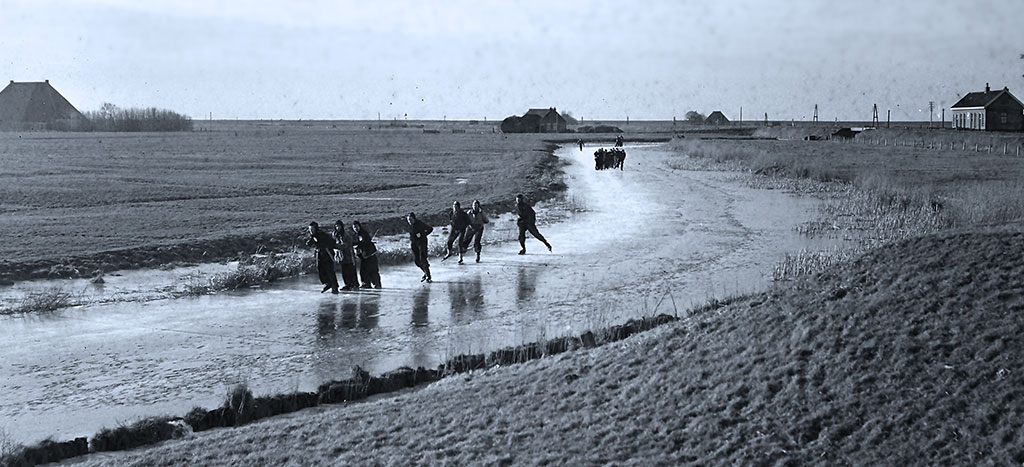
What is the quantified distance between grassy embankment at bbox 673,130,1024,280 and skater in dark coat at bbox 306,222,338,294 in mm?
10593

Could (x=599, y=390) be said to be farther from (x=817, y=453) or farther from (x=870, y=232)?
(x=870, y=232)

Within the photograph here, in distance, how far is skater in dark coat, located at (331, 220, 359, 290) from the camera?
22797mm

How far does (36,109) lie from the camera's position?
15238 cm

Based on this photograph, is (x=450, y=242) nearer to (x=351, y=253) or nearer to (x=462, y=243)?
(x=462, y=243)

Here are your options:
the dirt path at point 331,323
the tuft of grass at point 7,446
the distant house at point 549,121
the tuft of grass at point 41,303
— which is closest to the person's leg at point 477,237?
the dirt path at point 331,323

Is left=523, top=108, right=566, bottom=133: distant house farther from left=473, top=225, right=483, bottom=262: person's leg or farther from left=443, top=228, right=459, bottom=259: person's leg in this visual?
left=473, top=225, right=483, bottom=262: person's leg

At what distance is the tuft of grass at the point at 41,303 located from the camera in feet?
71.5

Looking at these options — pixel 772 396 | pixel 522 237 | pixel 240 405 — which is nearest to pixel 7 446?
pixel 240 405

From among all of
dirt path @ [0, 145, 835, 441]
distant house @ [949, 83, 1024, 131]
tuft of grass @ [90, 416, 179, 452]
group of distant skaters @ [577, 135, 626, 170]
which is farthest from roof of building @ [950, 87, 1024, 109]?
tuft of grass @ [90, 416, 179, 452]

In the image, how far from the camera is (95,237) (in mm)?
31219

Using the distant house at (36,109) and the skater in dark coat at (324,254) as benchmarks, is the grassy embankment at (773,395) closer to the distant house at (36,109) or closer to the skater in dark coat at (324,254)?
the skater in dark coat at (324,254)

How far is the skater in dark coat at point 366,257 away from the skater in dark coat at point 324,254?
2.16 feet

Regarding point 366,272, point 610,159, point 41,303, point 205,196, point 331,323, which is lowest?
point 331,323

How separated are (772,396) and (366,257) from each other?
14.2 m
